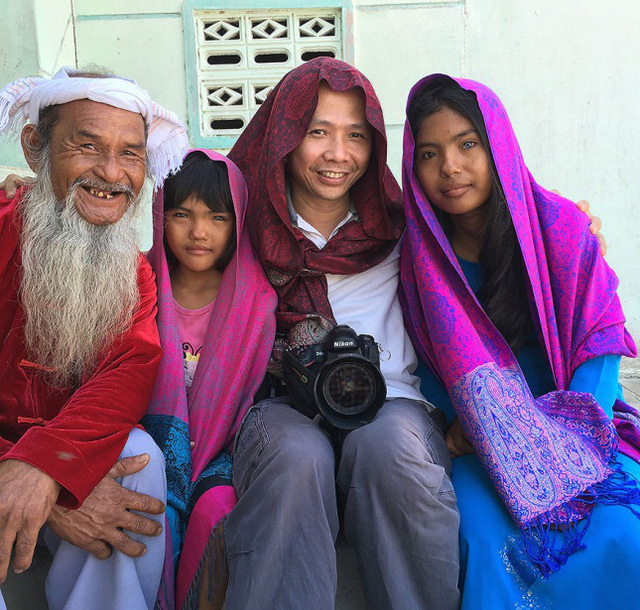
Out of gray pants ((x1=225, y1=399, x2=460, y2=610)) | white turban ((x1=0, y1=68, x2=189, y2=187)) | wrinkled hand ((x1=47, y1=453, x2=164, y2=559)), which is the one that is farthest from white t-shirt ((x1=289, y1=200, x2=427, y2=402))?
wrinkled hand ((x1=47, y1=453, x2=164, y2=559))

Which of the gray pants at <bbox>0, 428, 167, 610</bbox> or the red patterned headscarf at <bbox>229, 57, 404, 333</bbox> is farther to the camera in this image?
the red patterned headscarf at <bbox>229, 57, 404, 333</bbox>

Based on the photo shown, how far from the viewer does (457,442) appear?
2.24 metres

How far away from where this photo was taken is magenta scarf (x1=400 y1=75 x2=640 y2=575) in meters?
1.95

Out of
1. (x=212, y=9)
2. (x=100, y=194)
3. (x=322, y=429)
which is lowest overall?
(x=322, y=429)

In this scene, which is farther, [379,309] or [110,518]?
[379,309]

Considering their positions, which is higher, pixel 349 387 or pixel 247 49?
pixel 247 49

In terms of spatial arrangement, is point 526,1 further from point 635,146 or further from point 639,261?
point 639,261

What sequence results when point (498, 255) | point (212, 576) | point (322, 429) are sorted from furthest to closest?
point (498, 255) → point (322, 429) → point (212, 576)

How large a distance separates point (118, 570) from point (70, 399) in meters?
0.50

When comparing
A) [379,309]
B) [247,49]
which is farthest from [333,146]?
[247,49]

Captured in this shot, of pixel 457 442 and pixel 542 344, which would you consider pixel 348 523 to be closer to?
pixel 457 442

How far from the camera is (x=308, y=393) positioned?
2031 mm

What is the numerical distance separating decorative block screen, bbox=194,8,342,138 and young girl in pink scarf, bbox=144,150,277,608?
2177 millimetres

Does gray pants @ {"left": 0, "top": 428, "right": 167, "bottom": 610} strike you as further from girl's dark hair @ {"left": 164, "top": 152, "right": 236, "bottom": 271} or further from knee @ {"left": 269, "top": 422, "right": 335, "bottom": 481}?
girl's dark hair @ {"left": 164, "top": 152, "right": 236, "bottom": 271}
